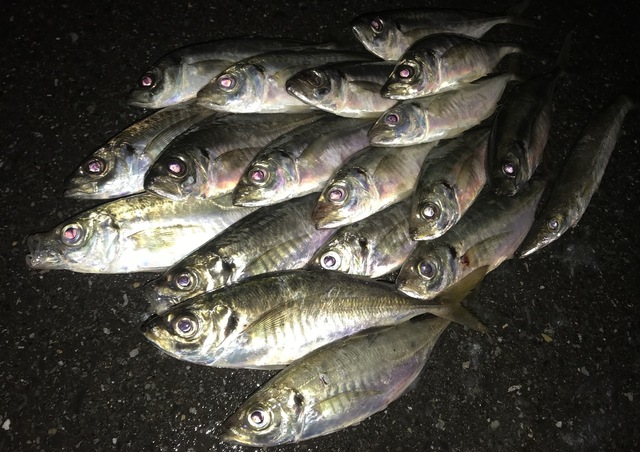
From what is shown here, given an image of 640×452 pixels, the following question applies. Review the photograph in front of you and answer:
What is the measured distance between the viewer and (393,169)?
2.72 meters

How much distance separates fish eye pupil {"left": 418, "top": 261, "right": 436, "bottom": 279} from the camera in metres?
2.59

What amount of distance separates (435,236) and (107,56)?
8.55ft

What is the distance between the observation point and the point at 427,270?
8.48ft

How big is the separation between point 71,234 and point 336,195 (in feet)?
4.53

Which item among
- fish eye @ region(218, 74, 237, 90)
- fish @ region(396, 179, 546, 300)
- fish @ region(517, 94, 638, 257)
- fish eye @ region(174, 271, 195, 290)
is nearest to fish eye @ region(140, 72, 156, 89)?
fish eye @ region(218, 74, 237, 90)

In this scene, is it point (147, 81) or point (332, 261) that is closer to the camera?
point (332, 261)

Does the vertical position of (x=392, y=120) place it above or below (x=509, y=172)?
above

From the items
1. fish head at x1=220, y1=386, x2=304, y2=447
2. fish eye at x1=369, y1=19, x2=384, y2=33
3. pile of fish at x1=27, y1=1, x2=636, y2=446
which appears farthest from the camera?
fish eye at x1=369, y1=19, x2=384, y2=33

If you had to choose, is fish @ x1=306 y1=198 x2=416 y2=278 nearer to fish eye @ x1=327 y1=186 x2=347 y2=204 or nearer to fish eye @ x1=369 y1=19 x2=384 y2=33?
fish eye @ x1=327 y1=186 x2=347 y2=204

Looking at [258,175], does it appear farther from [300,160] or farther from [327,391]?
[327,391]

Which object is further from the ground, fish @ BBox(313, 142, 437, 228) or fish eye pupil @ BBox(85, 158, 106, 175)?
fish eye pupil @ BBox(85, 158, 106, 175)

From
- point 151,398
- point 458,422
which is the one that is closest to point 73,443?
point 151,398

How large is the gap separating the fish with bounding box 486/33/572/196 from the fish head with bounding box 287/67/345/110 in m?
0.91

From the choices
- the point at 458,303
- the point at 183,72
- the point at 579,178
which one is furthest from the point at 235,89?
the point at 579,178
